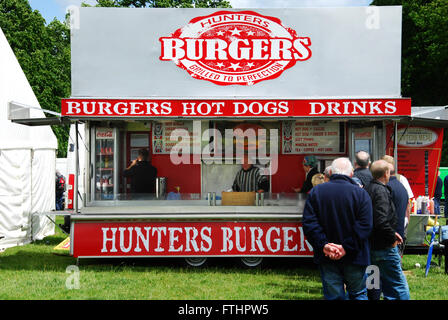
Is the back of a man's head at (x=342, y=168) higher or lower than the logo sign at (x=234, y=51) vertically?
lower

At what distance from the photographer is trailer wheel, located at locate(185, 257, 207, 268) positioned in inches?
324

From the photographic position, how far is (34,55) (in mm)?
26578

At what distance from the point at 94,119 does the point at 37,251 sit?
12.6ft

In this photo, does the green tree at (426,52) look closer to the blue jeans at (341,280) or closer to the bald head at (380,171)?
the bald head at (380,171)

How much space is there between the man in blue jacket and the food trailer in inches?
119

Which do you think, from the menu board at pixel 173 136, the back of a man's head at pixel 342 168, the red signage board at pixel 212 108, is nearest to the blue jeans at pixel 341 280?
the back of a man's head at pixel 342 168

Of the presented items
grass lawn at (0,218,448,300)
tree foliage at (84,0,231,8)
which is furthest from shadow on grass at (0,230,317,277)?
tree foliage at (84,0,231,8)

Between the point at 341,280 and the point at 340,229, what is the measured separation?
490 mm

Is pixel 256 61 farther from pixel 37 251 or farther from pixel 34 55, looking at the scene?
pixel 34 55

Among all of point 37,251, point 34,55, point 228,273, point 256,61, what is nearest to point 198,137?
point 256,61

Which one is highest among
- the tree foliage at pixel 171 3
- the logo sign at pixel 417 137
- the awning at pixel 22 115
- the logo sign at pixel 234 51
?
the tree foliage at pixel 171 3

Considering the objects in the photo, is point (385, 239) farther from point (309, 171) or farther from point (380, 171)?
point (309, 171)

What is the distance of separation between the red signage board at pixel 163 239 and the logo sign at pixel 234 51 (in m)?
2.31

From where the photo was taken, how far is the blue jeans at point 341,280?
4723 millimetres
